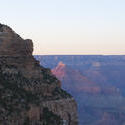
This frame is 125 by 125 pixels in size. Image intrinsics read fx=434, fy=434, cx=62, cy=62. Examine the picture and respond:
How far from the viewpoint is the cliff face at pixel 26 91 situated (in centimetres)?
5234

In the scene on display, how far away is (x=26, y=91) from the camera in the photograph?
60.4 metres

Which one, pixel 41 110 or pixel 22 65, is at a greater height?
pixel 22 65

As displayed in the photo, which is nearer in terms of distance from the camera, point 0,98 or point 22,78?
point 0,98

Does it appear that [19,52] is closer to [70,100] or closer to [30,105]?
[70,100]

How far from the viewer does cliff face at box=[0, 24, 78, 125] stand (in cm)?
5234

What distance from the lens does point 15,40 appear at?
69.6m

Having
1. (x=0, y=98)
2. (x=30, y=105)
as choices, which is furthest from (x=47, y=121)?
(x=0, y=98)

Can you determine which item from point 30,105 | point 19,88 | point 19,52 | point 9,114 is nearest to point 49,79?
point 19,52

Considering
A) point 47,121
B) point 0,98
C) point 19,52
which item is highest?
point 19,52

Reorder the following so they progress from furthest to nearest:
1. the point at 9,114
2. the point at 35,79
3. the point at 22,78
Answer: the point at 35,79
the point at 22,78
the point at 9,114

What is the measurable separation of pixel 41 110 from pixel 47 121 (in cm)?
188

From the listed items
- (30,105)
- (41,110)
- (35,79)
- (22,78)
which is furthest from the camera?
(35,79)

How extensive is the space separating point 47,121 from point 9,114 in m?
10.1

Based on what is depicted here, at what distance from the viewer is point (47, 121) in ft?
193
